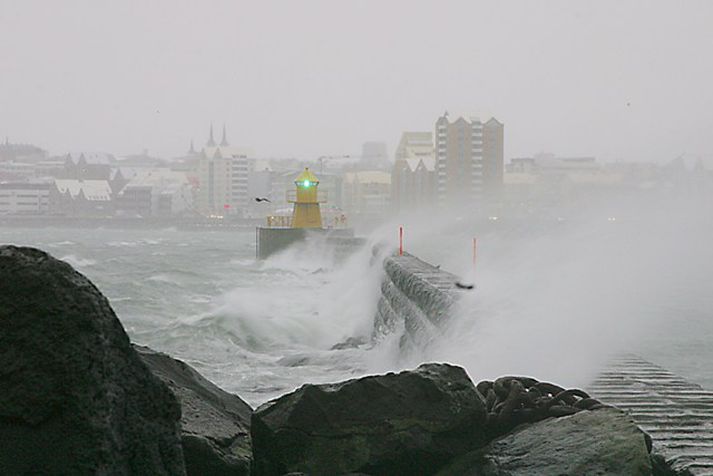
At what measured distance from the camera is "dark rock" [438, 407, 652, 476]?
11.9 feet

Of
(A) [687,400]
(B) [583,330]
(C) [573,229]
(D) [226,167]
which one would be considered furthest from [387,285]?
(D) [226,167]

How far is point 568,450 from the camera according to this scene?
147 inches

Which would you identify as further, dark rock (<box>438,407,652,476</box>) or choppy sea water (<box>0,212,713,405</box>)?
choppy sea water (<box>0,212,713,405</box>)

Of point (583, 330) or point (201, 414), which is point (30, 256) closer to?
point (201, 414)

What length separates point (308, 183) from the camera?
4300 centimetres

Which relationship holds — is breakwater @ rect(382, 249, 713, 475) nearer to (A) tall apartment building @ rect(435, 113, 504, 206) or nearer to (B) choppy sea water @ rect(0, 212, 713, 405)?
(B) choppy sea water @ rect(0, 212, 713, 405)

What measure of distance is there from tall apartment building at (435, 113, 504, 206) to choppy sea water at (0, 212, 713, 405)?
16.1 metres

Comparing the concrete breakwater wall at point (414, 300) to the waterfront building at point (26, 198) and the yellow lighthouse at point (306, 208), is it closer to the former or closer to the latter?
the yellow lighthouse at point (306, 208)

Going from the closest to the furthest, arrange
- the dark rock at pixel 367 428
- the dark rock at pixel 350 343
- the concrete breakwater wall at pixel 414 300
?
the dark rock at pixel 367 428, the concrete breakwater wall at pixel 414 300, the dark rock at pixel 350 343

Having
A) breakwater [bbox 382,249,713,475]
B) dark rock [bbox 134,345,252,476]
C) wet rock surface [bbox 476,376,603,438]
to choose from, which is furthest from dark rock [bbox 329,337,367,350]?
wet rock surface [bbox 476,376,603,438]

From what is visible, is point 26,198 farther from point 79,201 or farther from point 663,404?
point 663,404

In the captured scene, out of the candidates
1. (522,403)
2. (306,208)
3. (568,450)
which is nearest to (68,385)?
(568,450)

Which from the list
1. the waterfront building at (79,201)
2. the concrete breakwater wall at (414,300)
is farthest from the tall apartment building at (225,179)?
the concrete breakwater wall at (414,300)

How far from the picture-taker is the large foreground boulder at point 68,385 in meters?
2.78
